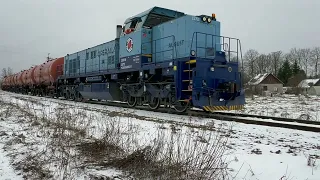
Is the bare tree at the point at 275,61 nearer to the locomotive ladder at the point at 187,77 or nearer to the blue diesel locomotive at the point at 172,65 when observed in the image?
the blue diesel locomotive at the point at 172,65

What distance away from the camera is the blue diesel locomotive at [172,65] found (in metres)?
9.66

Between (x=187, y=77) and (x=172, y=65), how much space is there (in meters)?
0.72

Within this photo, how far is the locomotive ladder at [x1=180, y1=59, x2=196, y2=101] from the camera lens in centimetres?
955

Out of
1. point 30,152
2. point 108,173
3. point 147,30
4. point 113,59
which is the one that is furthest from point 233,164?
point 113,59

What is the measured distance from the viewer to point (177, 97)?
976 centimetres

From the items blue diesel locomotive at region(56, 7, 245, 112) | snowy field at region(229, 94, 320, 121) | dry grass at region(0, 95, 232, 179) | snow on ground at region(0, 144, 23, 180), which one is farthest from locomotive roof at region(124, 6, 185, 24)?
snow on ground at region(0, 144, 23, 180)

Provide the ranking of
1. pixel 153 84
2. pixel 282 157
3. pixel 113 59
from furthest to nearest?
pixel 113 59
pixel 153 84
pixel 282 157

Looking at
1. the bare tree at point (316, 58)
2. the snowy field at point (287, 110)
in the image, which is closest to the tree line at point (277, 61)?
the bare tree at point (316, 58)

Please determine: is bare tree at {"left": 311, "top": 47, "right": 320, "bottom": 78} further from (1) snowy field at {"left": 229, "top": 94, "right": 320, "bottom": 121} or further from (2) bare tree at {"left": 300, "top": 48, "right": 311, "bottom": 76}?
(1) snowy field at {"left": 229, "top": 94, "right": 320, "bottom": 121}

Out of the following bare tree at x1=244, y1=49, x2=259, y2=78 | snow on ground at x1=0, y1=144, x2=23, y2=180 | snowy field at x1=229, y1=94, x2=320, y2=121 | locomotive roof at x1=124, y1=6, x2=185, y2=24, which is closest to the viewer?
snow on ground at x1=0, y1=144, x2=23, y2=180

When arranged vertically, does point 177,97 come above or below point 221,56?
below

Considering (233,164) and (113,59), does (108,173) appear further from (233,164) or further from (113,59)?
(113,59)

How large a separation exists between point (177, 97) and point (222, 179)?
657cm

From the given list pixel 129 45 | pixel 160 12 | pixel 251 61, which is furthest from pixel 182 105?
pixel 251 61
